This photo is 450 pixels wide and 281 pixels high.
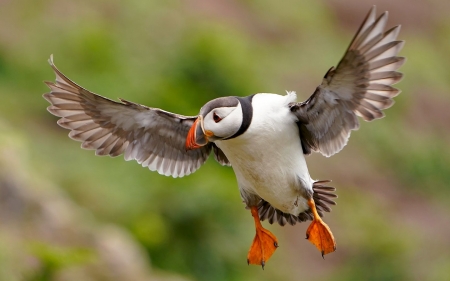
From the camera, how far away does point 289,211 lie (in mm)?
5828

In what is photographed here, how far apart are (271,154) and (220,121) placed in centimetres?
52

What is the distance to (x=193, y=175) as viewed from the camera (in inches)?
435

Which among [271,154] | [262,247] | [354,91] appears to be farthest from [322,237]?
[354,91]

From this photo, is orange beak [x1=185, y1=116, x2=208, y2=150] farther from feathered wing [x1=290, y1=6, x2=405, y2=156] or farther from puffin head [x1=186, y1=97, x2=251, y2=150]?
feathered wing [x1=290, y1=6, x2=405, y2=156]

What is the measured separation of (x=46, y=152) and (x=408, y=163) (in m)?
7.89

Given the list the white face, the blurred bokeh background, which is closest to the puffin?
the white face

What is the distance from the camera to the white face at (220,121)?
16.4ft

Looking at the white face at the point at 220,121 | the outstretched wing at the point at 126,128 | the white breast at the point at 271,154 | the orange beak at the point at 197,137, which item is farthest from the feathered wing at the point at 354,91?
the outstretched wing at the point at 126,128

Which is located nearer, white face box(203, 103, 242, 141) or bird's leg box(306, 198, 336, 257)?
white face box(203, 103, 242, 141)

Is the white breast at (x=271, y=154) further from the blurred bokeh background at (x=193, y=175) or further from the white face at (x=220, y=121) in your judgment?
the blurred bokeh background at (x=193, y=175)

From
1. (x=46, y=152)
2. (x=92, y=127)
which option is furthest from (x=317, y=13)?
(x=92, y=127)

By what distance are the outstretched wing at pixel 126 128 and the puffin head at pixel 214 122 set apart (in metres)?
0.83

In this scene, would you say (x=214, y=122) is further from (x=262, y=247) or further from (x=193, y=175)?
(x=193, y=175)

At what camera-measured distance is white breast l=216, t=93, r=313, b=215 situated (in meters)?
5.27
